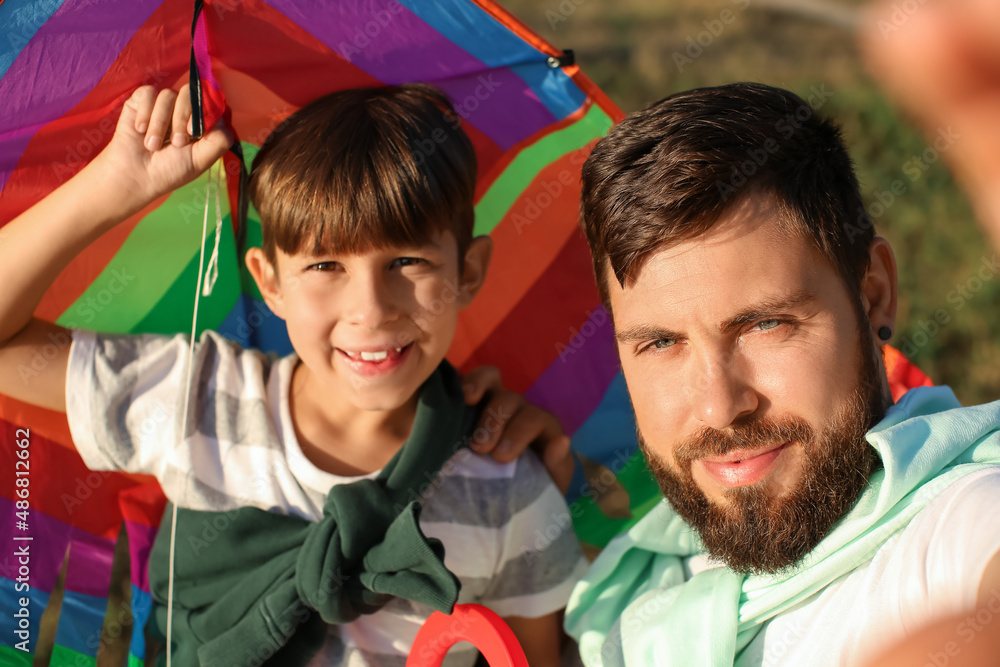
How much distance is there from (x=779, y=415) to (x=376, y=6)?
4.26 feet

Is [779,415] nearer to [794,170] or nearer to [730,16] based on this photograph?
[794,170]

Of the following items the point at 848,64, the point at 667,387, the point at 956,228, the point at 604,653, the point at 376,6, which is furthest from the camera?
the point at 848,64

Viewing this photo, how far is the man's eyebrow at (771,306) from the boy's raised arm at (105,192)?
1161mm

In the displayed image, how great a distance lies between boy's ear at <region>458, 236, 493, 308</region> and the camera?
218 centimetres

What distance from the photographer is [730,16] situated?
727 cm

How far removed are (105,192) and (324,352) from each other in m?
0.59

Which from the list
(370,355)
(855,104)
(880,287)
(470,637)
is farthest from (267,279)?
(855,104)

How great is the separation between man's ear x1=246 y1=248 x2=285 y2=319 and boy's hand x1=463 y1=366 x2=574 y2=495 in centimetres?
53

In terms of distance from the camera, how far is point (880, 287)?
171cm

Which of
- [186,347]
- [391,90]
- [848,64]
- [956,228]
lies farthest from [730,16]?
[186,347]

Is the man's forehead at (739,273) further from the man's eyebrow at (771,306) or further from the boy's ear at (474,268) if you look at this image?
the boy's ear at (474,268)

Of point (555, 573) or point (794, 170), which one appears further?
point (555, 573)

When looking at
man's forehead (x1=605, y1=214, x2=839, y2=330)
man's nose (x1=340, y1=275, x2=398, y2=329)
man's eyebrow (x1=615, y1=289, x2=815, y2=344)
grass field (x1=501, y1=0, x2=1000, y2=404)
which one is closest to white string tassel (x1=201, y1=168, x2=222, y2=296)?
man's nose (x1=340, y1=275, x2=398, y2=329)

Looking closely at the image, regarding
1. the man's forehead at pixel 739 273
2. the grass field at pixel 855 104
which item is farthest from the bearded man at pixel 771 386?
the grass field at pixel 855 104
